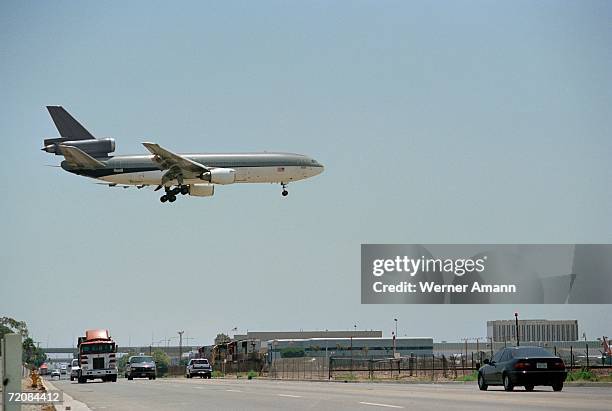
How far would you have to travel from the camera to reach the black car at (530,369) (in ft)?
88.9

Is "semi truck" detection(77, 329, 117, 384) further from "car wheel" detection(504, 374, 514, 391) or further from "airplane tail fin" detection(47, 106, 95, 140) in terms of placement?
"car wheel" detection(504, 374, 514, 391)

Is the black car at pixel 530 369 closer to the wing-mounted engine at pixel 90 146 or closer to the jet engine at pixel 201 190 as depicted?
the jet engine at pixel 201 190

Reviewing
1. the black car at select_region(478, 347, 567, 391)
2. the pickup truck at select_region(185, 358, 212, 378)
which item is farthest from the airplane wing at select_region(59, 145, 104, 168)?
the black car at select_region(478, 347, 567, 391)

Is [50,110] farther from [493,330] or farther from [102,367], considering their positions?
[493,330]

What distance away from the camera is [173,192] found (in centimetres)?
6906

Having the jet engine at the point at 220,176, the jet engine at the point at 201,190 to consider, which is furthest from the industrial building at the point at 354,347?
the jet engine at the point at 220,176

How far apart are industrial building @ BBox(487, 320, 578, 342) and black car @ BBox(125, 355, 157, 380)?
133 m

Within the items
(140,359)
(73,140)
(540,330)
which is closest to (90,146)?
(73,140)

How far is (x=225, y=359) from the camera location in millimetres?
99562

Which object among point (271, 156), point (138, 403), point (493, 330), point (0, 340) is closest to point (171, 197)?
point (271, 156)

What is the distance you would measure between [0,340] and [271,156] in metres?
57.4

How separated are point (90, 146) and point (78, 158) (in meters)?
4.02

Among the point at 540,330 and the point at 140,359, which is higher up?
the point at 540,330

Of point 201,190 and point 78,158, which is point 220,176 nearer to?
point 201,190
